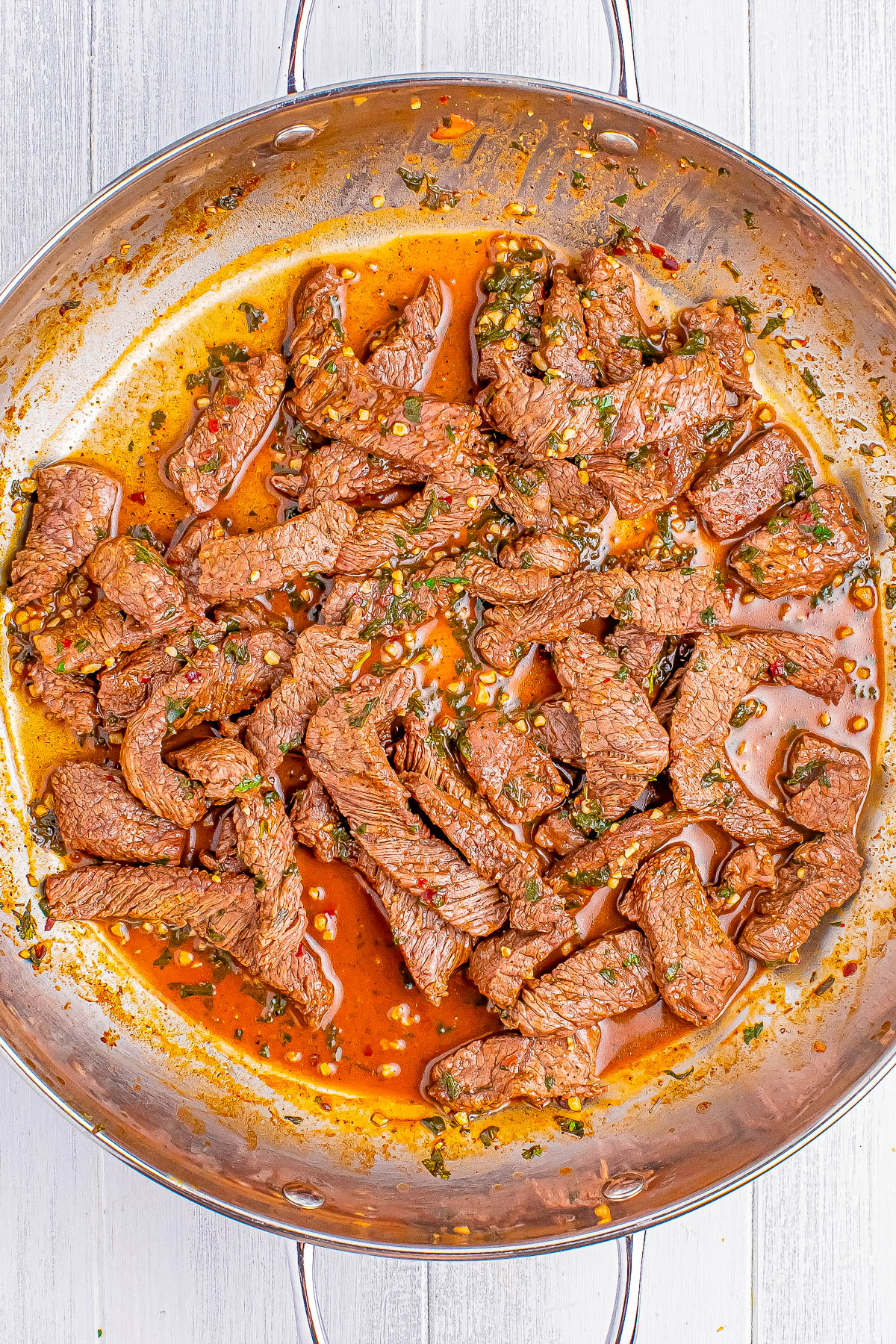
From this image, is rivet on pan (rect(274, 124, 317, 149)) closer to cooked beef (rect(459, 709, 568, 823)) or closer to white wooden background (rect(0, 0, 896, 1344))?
white wooden background (rect(0, 0, 896, 1344))

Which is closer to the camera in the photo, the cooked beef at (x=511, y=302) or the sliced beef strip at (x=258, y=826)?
the sliced beef strip at (x=258, y=826)

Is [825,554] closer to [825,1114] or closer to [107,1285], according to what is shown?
[825,1114]

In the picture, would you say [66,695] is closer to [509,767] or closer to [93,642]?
[93,642]

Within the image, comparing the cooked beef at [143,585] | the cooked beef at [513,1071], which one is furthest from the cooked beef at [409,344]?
the cooked beef at [513,1071]

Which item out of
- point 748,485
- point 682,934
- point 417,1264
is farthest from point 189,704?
point 417,1264

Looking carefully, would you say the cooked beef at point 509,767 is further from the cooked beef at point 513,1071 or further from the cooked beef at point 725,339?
the cooked beef at point 725,339

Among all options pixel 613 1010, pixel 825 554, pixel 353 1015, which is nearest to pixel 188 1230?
pixel 353 1015
